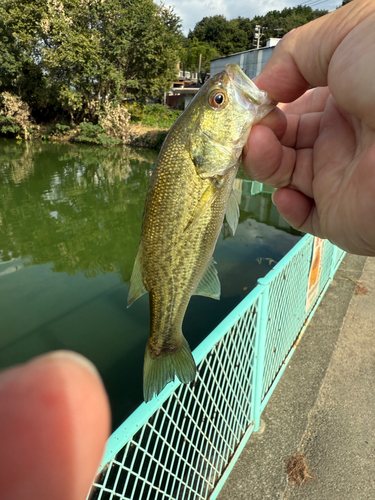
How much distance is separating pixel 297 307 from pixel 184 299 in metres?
2.75

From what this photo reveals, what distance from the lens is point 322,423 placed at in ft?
10.1

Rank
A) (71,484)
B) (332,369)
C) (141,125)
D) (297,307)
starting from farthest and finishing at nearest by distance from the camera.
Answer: (141,125)
(297,307)
(332,369)
(71,484)

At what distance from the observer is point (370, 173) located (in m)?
1.37

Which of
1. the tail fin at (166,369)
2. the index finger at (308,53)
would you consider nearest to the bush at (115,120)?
the index finger at (308,53)

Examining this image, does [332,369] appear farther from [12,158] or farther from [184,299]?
[12,158]

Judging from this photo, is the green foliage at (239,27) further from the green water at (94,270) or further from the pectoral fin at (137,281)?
the pectoral fin at (137,281)

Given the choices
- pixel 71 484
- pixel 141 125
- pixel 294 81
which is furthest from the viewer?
pixel 141 125

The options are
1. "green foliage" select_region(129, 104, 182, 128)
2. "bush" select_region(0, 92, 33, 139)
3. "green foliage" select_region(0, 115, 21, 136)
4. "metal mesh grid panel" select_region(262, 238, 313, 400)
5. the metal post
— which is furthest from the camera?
"green foliage" select_region(0, 115, 21, 136)

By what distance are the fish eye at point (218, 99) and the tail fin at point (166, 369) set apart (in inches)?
48.1

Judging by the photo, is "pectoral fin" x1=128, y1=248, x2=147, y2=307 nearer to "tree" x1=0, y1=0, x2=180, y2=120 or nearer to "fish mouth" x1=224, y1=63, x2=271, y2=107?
"fish mouth" x1=224, y1=63, x2=271, y2=107

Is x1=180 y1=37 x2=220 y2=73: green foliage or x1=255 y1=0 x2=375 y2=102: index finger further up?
x1=180 y1=37 x2=220 y2=73: green foliage

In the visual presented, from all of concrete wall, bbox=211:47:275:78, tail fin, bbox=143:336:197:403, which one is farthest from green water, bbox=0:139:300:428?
concrete wall, bbox=211:47:275:78

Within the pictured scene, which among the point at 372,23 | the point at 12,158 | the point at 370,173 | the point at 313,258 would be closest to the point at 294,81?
the point at 372,23

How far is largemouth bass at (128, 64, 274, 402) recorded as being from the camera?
153 cm
